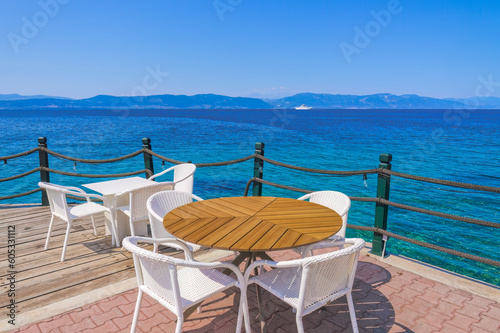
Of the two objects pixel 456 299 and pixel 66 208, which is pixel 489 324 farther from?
pixel 66 208

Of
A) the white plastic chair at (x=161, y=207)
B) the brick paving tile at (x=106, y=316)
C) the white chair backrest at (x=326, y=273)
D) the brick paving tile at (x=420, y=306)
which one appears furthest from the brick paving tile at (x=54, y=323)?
the brick paving tile at (x=420, y=306)

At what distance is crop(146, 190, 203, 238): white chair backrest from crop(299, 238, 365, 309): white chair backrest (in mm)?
1327

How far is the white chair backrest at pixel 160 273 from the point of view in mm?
1818

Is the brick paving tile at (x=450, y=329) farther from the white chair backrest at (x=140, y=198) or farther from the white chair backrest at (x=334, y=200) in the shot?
the white chair backrest at (x=140, y=198)

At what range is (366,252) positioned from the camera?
401 centimetres

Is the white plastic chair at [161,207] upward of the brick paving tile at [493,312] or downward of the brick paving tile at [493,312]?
upward

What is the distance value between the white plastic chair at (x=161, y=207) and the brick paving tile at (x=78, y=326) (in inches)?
29.6

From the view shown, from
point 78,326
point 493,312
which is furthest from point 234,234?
point 493,312

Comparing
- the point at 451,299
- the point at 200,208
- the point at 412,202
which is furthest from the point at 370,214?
the point at 200,208

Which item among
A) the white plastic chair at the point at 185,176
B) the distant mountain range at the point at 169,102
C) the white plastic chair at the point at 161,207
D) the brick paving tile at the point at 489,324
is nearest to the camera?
the brick paving tile at the point at 489,324

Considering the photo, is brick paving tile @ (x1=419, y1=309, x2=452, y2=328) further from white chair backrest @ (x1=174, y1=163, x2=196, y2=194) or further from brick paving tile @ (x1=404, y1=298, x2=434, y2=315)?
white chair backrest @ (x1=174, y1=163, x2=196, y2=194)

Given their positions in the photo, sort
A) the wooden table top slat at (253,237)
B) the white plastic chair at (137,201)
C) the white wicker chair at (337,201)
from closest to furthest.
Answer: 1. the wooden table top slat at (253,237)
2. the white wicker chair at (337,201)
3. the white plastic chair at (137,201)

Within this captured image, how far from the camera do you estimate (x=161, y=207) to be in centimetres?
311

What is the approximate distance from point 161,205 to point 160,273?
1.26 meters
